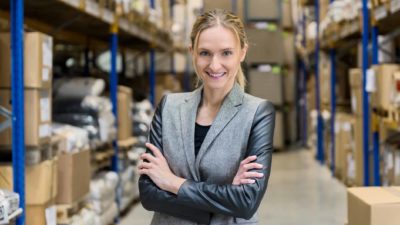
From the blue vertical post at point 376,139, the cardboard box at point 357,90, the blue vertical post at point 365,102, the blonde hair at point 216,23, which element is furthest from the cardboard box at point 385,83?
the blonde hair at point 216,23

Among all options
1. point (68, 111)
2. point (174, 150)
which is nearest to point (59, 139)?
point (68, 111)

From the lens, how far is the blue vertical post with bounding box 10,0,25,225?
2775 mm

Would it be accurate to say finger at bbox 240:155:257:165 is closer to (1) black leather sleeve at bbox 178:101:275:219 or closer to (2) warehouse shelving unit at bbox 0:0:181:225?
(1) black leather sleeve at bbox 178:101:275:219

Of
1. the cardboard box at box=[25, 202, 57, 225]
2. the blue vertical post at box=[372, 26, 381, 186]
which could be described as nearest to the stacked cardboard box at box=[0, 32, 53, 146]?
the cardboard box at box=[25, 202, 57, 225]

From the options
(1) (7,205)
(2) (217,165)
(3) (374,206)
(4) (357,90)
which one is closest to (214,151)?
(2) (217,165)

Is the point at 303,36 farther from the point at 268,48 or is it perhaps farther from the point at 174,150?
the point at 174,150

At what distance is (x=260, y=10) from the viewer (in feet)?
34.9

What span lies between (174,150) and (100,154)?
3.11 metres

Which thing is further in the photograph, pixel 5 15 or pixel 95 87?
pixel 95 87

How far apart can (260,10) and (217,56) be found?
29.8 feet

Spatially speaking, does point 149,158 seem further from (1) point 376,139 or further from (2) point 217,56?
(1) point 376,139

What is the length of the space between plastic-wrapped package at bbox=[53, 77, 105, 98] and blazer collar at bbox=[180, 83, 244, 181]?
10.2ft

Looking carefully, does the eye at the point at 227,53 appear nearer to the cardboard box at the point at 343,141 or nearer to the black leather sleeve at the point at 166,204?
the black leather sleeve at the point at 166,204

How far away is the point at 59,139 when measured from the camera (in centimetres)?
359
